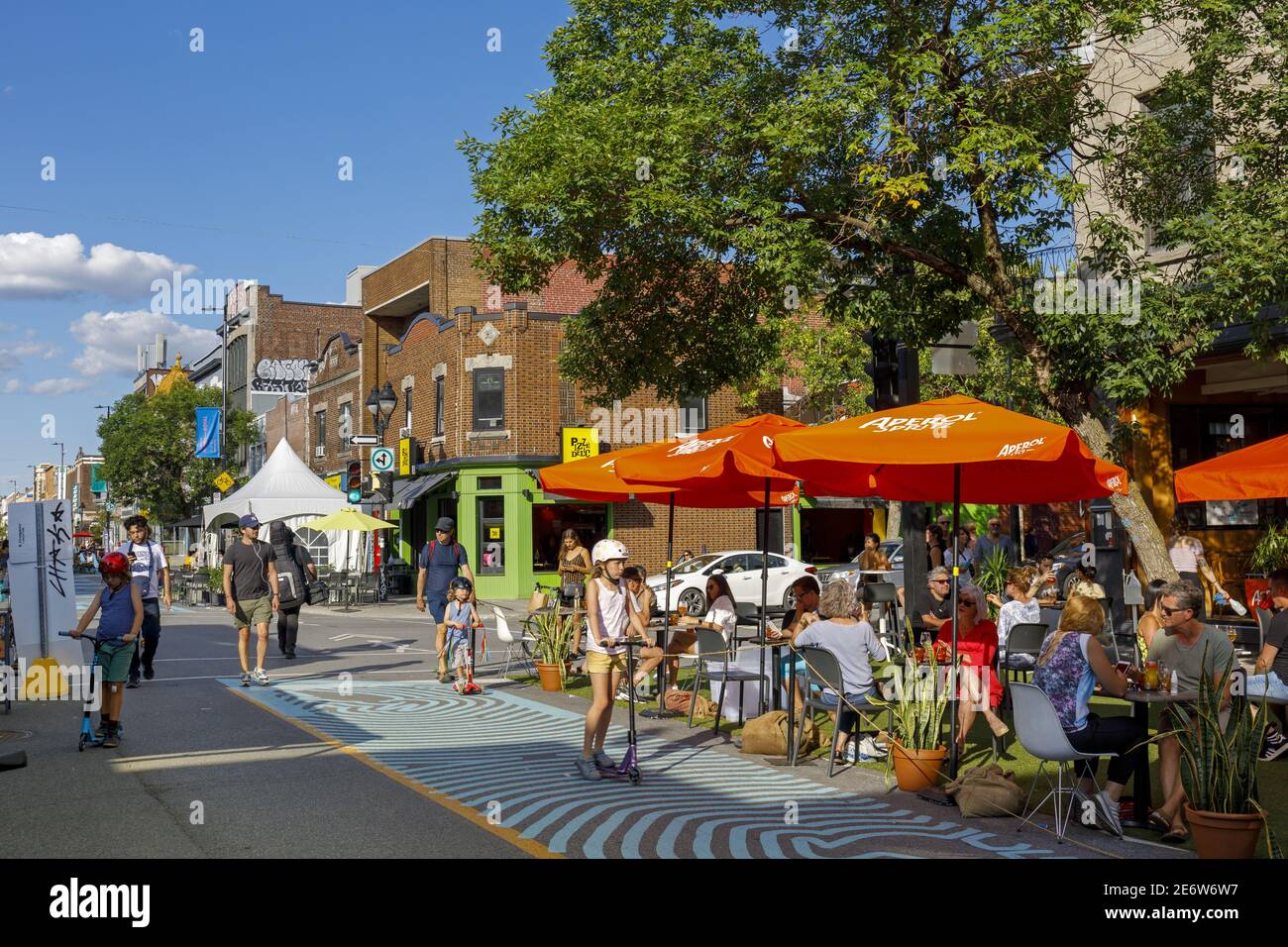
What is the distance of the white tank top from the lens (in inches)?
345

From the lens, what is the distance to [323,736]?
10555 mm

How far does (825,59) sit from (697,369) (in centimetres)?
437

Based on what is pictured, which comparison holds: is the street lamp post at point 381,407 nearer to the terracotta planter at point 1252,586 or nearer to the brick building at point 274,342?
the terracotta planter at point 1252,586

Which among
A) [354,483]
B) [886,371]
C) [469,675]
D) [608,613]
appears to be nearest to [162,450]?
[354,483]

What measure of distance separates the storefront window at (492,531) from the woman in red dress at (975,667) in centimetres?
2603

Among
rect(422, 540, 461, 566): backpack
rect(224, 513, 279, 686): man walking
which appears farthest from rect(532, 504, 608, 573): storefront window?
rect(224, 513, 279, 686): man walking

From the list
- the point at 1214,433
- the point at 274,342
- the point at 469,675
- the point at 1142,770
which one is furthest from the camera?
the point at 274,342

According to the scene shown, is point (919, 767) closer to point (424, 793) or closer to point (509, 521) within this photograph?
point (424, 793)

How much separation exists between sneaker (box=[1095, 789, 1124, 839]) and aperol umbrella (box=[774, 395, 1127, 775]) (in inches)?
53.5

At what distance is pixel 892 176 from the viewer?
1373cm

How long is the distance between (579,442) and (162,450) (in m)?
32.3

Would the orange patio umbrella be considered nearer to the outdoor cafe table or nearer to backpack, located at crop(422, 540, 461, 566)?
the outdoor cafe table

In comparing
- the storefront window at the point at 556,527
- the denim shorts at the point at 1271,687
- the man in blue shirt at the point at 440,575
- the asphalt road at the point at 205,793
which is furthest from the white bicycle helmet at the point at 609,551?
the storefront window at the point at 556,527
